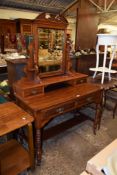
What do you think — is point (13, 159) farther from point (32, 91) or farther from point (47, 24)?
point (47, 24)

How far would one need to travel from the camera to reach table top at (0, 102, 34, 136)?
1.23 m

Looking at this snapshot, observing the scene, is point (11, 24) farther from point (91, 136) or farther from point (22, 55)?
point (91, 136)

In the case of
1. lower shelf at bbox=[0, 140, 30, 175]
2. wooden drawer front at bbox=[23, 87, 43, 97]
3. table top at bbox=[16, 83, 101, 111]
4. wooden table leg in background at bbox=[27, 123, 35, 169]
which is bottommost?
lower shelf at bbox=[0, 140, 30, 175]

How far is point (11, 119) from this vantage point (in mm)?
1344

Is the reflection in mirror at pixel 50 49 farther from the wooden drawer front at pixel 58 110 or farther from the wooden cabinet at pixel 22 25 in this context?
the wooden cabinet at pixel 22 25

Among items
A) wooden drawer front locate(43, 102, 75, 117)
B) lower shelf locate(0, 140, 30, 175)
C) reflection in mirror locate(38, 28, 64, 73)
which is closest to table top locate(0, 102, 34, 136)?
wooden drawer front locate(43, 102, 75, 117)

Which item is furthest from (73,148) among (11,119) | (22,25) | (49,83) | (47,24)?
(22,25)

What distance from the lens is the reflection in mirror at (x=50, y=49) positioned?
177cm

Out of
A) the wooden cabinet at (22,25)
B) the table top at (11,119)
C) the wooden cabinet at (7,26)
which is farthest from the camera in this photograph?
the wooden cabinet at (22,25)

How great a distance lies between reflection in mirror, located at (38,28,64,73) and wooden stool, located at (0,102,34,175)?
0.63m

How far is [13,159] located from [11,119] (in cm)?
49

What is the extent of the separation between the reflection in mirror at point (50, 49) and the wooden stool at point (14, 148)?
0.63m

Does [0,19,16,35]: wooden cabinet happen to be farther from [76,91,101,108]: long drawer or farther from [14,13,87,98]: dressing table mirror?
[76,91,101,108]: long drawer

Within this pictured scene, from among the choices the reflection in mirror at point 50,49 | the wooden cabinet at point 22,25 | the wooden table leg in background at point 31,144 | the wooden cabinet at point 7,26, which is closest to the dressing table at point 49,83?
the reflection in mirror at point 50,49
